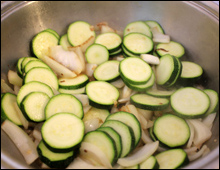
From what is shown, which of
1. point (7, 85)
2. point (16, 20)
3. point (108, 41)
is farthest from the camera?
point (108, 41)

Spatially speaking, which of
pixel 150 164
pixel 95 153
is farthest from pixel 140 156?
pixel 95 153

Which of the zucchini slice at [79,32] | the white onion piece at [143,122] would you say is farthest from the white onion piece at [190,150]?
the zucchini slice at [79,32]

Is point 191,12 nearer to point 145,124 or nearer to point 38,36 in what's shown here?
point 145,124

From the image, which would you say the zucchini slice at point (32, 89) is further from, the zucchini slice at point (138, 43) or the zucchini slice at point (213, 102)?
the zucchini slice at point (213, 102)

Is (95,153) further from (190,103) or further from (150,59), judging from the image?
(150,59)

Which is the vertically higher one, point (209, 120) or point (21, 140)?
point (209, 120)

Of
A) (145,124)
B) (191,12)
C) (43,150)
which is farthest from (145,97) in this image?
(191,12)
